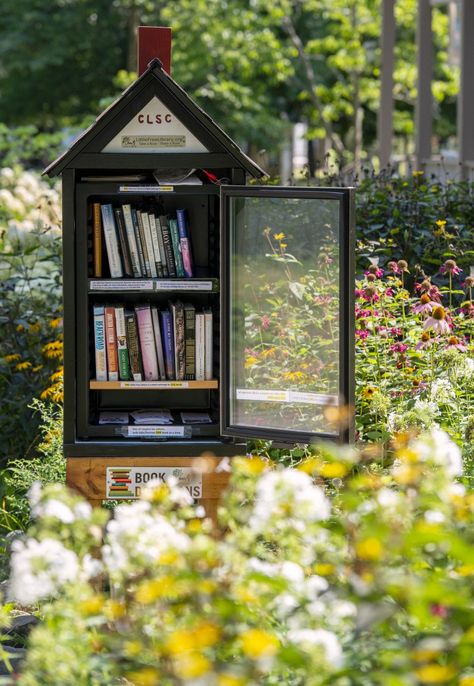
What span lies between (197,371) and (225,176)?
Answer: 820mm

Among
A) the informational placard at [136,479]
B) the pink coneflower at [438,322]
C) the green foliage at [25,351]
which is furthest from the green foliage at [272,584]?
the green foliage at [25,351]

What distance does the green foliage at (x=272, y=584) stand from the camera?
8.55ft

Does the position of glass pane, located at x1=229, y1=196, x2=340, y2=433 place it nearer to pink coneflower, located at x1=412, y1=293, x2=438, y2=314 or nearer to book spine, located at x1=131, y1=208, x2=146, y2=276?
book spine, located at x1=131, y1=208, x2=146, y2=276

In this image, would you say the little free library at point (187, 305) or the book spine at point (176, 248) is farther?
the book spine at point (176, 248)

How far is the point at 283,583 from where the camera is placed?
275cm

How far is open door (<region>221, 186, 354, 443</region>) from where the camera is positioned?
16.1 ft

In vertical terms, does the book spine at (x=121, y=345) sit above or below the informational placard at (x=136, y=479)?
above

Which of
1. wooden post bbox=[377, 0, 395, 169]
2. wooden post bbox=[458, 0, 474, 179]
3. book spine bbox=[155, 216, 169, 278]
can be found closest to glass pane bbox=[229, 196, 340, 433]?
book spine bbox=[155, 216, 169, 278]

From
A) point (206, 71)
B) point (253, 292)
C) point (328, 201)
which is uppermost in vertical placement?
point (206, 71)

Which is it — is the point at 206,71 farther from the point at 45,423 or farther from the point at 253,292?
the point at 253,292

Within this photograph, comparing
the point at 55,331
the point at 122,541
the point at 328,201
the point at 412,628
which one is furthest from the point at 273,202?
the point at 55,331

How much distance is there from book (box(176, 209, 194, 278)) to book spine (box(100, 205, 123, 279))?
270 millimetres

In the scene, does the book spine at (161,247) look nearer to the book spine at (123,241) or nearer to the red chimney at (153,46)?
the book spine at (123,241)

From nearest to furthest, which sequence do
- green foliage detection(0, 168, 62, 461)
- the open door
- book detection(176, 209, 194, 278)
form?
the open door < book detection(176, 209, 194, 278) < green foliage detection(0, 168, 62, 461)
